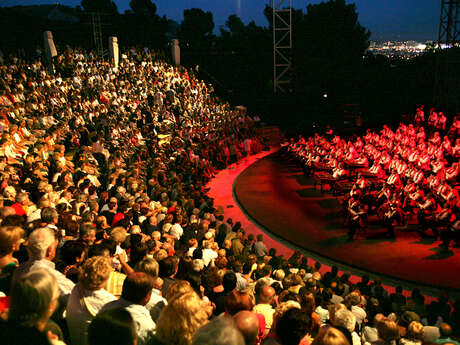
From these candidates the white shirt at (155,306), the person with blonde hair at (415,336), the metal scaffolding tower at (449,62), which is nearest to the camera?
the white shirt at (155,306)

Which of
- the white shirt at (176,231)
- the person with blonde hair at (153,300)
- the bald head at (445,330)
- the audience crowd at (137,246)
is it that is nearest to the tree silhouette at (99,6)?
the audience crowd at (137,246)

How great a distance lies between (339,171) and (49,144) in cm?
988

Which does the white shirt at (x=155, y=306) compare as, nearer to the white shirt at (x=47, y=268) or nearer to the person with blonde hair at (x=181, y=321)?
the person with blonde hair at (x=181, y=321)

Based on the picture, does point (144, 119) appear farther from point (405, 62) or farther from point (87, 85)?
point (405, 62)

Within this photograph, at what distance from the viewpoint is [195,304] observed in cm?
279

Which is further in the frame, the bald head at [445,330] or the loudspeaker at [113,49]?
the loudspeaker at [113,49]

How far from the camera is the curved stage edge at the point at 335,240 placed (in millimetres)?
9594

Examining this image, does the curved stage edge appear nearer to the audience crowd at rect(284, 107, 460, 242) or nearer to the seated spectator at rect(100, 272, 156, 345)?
the audience crowd at rect(284, 107, 460, 242)

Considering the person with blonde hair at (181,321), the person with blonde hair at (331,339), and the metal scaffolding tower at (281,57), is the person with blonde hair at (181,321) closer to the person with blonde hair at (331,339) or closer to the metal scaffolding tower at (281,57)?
the person with blonde hair at (331,339)

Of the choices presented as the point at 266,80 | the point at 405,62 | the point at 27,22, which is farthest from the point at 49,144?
the point at 405,62

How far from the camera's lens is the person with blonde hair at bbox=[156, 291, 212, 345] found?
9.00ft

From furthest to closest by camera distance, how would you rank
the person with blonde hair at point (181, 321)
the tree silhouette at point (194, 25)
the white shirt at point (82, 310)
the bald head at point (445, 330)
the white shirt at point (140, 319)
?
the tree silhouette at point (194, 25)
the bald head at point (445, 330)
the white shirt at point (82, 310)
the white shirt at point (140, 319)
the person with blonde hair at point (181, 321)

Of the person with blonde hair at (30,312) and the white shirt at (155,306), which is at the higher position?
the person with blonde hair at (30,312)

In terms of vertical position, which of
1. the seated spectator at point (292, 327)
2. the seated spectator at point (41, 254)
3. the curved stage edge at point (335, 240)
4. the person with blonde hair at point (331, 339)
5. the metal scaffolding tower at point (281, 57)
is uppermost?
the metal scaffolding tower at point (281, 57)
